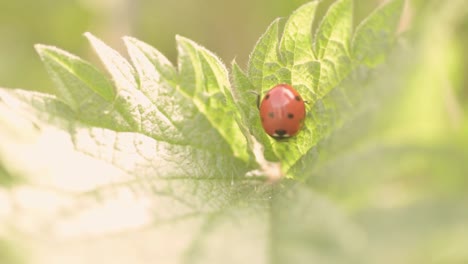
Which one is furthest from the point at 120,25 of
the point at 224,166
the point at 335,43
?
the point at 335,43

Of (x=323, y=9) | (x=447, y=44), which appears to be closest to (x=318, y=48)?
(x=447, y=44)

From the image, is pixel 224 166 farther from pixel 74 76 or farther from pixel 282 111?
pixel 74 76

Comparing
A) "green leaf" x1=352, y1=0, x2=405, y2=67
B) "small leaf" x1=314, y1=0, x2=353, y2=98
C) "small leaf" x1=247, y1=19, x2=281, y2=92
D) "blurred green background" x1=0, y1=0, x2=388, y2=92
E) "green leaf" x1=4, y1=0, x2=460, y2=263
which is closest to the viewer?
"green leaf" x1=4, y1=0, x2=460, y2=263

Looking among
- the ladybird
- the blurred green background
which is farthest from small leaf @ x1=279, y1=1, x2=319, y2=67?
the blurred green background

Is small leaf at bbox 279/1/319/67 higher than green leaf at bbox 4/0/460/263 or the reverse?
higher

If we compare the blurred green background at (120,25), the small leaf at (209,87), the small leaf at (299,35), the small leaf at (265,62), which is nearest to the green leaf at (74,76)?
the small leaf at (209,87)

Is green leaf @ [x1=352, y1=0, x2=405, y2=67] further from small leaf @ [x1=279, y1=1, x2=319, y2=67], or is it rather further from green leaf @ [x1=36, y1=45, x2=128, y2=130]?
green leaf @ [x1=36, y1=45, x2=128, y2=130]

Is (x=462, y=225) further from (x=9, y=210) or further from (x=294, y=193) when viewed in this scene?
(x=9, y=210)
